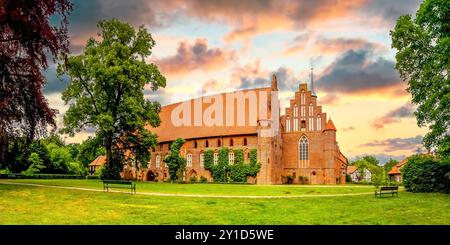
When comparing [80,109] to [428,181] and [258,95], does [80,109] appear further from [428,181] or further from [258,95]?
[428,181]

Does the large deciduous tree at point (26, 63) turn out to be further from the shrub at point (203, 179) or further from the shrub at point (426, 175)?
the shrub at point (203, 179)

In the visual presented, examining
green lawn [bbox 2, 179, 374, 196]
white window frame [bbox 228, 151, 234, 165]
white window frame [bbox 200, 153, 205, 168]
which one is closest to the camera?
green lawn [bbox 2, 179, 374, 196]

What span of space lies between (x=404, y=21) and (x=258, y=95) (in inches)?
1180

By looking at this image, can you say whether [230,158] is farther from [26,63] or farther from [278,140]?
[26,63]

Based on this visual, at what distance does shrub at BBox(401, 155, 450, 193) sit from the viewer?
29.9 meters

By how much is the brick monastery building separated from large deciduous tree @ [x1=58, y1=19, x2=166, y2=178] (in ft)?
50.7

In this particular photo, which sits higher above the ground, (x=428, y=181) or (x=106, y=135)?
(x=106, y=135)

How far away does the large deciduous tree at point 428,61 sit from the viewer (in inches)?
961

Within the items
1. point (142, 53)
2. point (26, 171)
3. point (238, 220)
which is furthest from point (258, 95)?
point (238, 220)

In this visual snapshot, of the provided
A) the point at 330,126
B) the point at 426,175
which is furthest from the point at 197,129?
the point at 426,175

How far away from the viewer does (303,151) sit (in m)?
56.2

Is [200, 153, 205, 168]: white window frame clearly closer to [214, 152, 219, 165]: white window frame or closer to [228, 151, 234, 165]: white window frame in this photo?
[214, 152, 219, 165]: white window frame

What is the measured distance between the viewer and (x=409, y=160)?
32.9m

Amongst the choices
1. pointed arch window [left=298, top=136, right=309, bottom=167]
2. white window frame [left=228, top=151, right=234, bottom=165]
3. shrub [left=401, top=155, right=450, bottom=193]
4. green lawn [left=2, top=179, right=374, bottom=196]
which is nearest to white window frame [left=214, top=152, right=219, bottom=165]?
white window frame [left=228, top=151, right=234, bottom=165]
